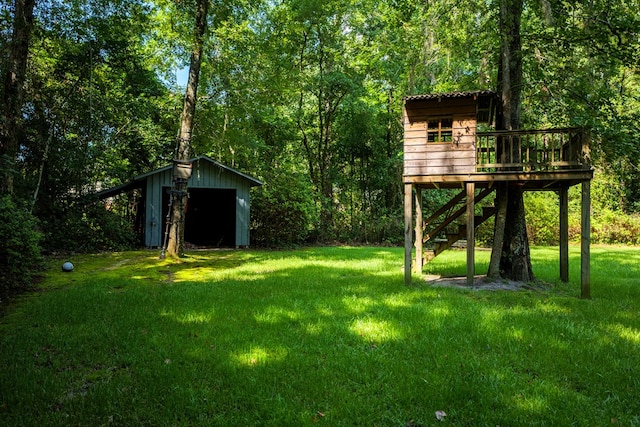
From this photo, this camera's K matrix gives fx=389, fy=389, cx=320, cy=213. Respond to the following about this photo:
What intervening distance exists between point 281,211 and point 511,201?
11.3 meters

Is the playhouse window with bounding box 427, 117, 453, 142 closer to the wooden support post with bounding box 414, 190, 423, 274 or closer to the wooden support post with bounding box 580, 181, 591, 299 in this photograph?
the wooden support post with bounding box 414, 190, 423, 274

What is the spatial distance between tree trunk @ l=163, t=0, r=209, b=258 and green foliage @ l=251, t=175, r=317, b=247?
599 centimetres

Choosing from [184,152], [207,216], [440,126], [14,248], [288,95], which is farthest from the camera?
[207,216]

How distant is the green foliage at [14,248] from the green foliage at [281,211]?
11030 millimetres

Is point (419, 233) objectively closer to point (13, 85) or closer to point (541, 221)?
point (13, 85)

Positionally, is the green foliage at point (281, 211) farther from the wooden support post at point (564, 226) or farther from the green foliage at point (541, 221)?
the green foliage at point (541, 221)

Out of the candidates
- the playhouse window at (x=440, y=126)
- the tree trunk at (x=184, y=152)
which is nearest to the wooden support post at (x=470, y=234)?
the playhouse window at (x=440, y=126)

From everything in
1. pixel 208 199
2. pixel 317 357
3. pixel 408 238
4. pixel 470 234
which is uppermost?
pixel 208 199

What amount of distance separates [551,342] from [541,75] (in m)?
6.85

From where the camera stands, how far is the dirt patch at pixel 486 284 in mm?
8438

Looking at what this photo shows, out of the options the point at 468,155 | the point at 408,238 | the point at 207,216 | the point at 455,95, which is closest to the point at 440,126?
the point at 455,95

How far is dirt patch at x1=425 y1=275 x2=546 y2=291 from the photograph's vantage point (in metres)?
8.44

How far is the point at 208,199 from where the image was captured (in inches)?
880

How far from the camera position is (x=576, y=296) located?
25.4 feet
